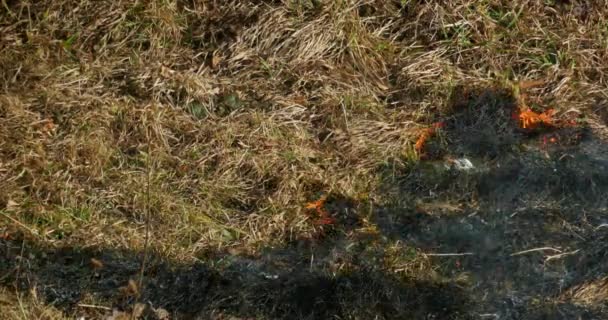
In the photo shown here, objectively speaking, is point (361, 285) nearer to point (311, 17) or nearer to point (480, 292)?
point (480, 292)

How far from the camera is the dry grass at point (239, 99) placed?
4133mm

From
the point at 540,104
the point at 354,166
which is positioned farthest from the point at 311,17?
the point at 540,104

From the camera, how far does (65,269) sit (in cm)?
393

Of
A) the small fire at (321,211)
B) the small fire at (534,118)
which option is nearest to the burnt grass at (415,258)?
the small fire at (321,211)

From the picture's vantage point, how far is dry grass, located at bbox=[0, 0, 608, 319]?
163 inches

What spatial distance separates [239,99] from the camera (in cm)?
Result: 454

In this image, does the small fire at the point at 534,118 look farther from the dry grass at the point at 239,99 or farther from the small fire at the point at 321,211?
the small fire at the point at 321,211

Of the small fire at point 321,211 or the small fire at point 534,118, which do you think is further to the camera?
the small fire at point 534,118

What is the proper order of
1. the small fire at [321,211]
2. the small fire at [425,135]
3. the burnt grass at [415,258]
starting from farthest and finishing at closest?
the small fire at [425,135], the small fire at [321,211], the burnt grass at [415,258]

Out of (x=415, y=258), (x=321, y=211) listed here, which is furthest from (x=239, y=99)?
(x=415, y=258)

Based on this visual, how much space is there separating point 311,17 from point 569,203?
1.68 m

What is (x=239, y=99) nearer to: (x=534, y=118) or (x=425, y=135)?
(x=425, y=135)

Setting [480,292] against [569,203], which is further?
[569,203]

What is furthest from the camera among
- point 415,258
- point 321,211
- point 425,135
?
point 425,135
